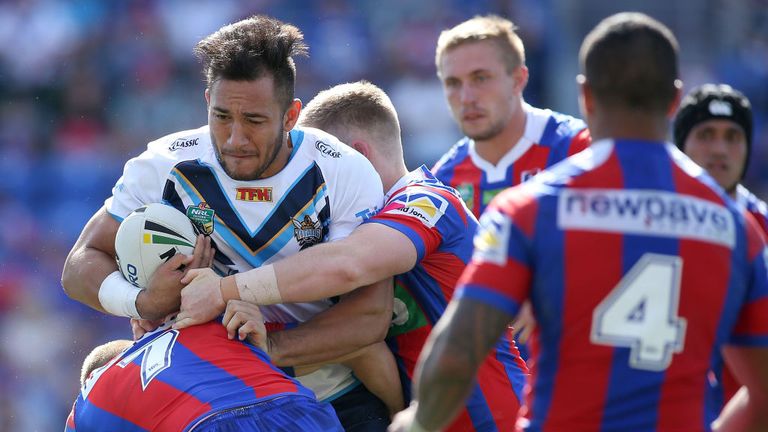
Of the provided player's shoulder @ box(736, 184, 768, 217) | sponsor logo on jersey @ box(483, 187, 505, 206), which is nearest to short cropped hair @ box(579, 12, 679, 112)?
player's shoulder @ box(736, 184, 768, 217)

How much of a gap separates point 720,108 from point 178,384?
321 cm

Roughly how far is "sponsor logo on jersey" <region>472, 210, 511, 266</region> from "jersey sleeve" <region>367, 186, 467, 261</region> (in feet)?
4.54

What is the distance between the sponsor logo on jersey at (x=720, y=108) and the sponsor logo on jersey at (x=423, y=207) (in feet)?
5.73

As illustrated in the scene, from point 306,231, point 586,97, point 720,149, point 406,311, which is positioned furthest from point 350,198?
point 720,149

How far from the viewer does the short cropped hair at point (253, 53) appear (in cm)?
440

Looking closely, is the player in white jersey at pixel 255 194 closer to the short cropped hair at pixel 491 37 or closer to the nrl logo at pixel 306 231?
the nrl logo at pixel 306 231

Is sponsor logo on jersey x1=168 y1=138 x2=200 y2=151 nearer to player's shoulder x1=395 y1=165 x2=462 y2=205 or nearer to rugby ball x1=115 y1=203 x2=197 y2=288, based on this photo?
rugby ball x1=115 y1=203 x2=197 y2=288

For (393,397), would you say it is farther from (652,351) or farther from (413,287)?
(652,351)

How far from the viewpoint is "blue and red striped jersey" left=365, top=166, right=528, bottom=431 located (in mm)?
4734

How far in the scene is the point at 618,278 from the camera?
9.70 ft

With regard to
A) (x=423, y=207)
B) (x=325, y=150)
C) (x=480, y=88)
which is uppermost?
(x=480, y=88)

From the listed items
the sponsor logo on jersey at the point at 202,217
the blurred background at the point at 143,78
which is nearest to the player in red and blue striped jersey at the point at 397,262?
the sponsor logo on jersey at the point at 202,217

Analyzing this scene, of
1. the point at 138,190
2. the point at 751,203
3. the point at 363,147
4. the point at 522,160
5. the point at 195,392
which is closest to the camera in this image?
the point at 195,392

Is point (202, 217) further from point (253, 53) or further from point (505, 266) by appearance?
point (505, 266)
